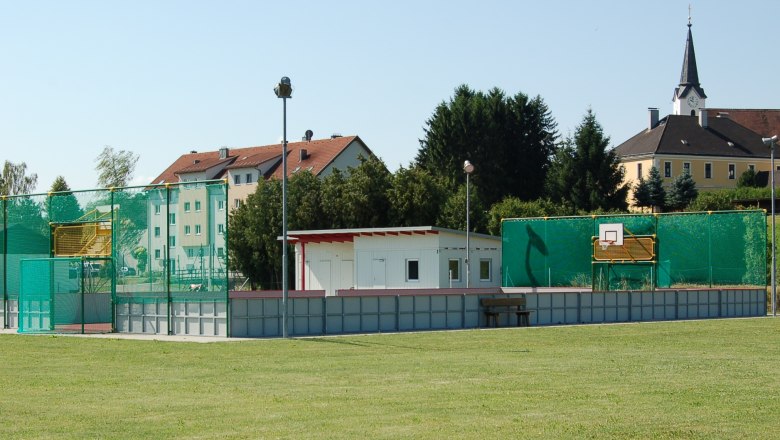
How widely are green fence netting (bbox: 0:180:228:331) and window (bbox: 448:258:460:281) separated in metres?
19.6

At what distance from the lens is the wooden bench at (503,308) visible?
3716 cm

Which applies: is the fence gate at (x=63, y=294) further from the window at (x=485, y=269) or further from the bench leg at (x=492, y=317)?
the window at (x=485, y=269)

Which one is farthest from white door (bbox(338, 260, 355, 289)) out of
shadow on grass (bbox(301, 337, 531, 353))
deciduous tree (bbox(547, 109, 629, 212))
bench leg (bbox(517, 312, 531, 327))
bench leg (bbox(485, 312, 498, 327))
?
deciduous tree (bbox(547, 109, 629, 212))

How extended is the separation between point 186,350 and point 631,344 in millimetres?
10115

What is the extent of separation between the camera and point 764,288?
44.2 meters

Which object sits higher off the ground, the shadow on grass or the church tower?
the church tower

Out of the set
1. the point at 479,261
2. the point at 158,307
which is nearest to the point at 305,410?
the point at 158,307

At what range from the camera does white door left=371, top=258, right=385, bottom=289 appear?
174 feet

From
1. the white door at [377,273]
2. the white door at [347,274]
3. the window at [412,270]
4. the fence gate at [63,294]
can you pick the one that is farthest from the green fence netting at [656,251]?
the fence gate at [63,294]

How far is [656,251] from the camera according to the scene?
46781 millimetres

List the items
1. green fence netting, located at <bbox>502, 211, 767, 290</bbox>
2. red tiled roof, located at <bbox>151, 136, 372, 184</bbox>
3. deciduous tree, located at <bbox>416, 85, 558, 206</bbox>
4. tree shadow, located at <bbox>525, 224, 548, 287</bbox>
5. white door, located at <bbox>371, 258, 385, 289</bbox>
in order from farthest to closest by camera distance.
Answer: red tiled roof, located at <bbox>151, 136, 372, 184</bbox>, deciduous tree, located at <bbox>416, 85, 558, 206</bbox>, white door, located at <bbox>371, 258, 385, 289</bbox>, tree shadow, located at <bbox>525, 224, 548, 287</bbox>, green fence netting, located at <bbox>502, 211, 767, 290</bbox>

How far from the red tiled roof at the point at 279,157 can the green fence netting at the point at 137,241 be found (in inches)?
2268

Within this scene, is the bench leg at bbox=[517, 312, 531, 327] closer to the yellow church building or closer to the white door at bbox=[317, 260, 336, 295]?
the white door at bbox=[317, 260, 336, 295]

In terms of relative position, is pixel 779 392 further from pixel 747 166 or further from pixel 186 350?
pixel 747 166
